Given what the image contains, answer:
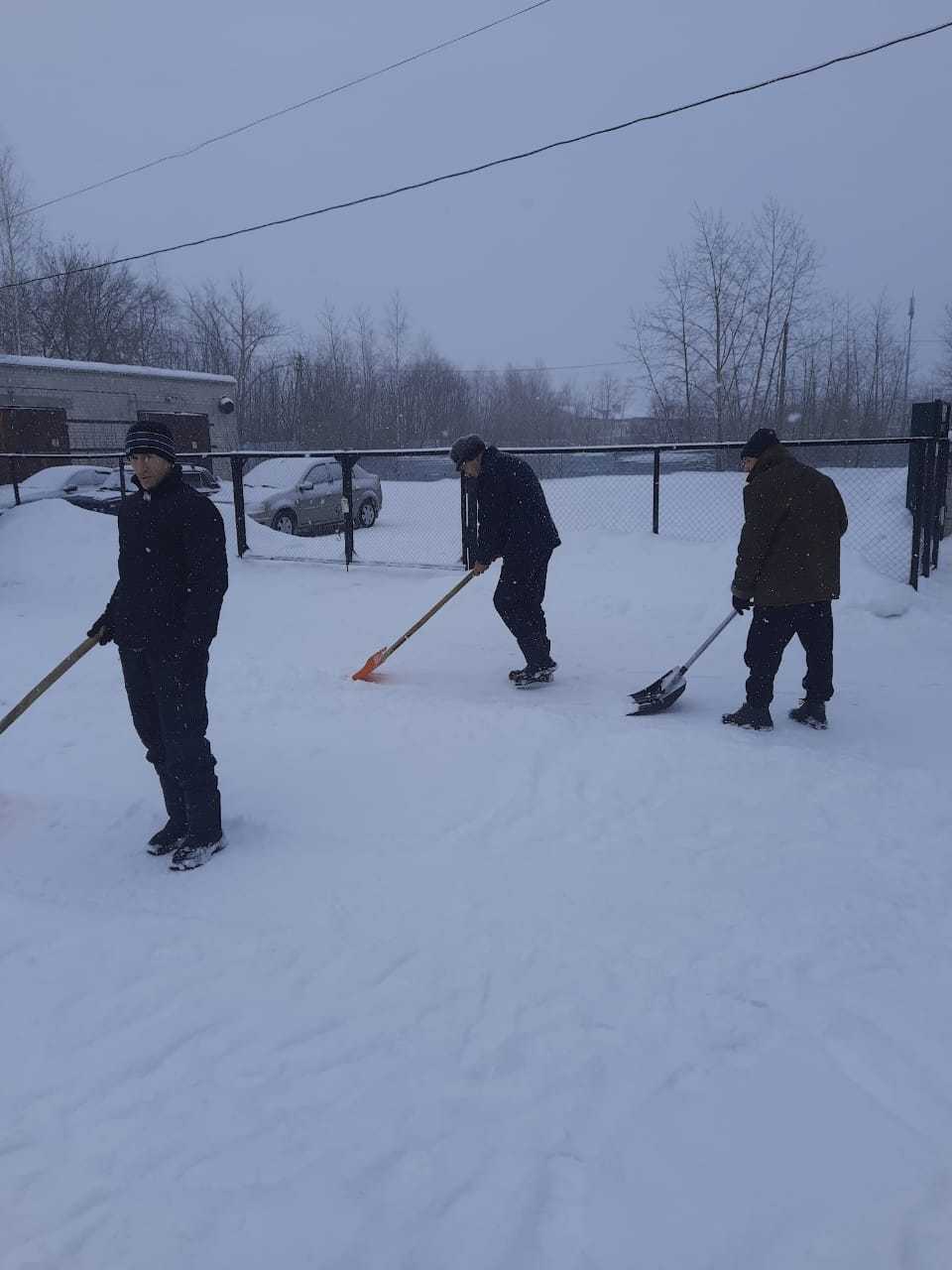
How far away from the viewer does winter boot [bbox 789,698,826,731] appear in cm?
522

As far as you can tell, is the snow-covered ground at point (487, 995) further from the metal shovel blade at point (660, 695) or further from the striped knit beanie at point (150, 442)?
the striped knit beanie at point (150, 442)

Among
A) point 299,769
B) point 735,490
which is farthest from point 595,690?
point 735,490

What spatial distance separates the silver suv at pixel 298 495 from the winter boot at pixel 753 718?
458 inches

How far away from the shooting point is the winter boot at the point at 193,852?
3.69m

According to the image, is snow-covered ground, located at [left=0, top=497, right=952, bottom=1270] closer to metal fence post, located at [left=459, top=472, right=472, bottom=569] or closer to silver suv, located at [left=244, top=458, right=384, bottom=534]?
metal fence post, located at [left=459, top=472, right=472, bottom=569]

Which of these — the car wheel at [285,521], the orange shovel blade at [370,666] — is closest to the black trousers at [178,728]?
the orange shovel blade at [370,666]

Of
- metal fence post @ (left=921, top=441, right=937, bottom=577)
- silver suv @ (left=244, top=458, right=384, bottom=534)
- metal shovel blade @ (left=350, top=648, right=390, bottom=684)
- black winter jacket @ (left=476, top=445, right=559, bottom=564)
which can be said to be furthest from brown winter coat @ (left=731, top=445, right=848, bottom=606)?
silver suv @ (left=244, top=458, right=384, bottom=534)

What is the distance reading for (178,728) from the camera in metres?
3.62

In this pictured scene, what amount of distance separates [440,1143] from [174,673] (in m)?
2.15

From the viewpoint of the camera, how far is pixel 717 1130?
2.18m

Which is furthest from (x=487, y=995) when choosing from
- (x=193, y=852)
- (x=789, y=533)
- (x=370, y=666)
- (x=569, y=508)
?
(x=569, y=508)

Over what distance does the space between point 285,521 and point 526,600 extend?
1065cm

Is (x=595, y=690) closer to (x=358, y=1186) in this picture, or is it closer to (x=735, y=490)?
(x=358, y=1186)

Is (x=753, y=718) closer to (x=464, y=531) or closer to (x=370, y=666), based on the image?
(x=370, y=666)
